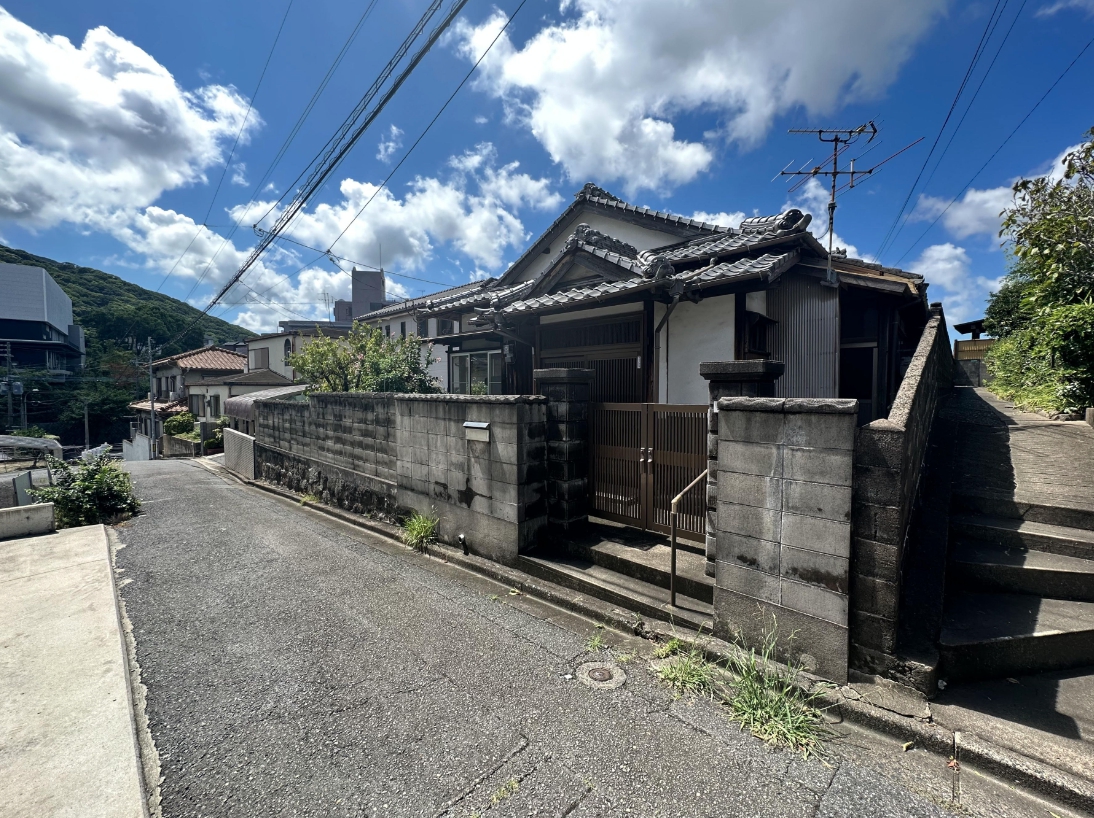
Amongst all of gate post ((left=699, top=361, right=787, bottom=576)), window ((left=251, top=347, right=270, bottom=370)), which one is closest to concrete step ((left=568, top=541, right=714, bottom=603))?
gate post ((left=699, top=361, right=787, bottom=576))

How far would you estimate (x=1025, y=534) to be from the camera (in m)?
3.66

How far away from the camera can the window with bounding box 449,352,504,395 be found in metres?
10.4

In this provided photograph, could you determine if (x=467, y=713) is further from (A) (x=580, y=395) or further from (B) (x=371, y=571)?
(A) (x=580, y=395)

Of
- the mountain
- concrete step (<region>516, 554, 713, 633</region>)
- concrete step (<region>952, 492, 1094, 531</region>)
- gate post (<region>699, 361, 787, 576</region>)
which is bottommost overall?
concrete step (<region>516, 554, 713, 633</region>)

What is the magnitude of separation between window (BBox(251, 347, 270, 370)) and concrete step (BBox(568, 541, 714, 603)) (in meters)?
30.0

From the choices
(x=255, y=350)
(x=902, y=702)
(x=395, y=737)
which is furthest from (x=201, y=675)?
(x=255, y=350)

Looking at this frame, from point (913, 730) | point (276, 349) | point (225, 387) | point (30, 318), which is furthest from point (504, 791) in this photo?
point (30, 318)

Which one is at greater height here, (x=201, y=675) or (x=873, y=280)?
(x=873, y=280)

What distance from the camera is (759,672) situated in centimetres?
302

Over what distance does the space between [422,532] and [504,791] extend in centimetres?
392

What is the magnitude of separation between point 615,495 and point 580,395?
3.98 feet

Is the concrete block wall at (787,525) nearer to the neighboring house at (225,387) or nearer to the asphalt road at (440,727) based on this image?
the asphalt road at (440,727)

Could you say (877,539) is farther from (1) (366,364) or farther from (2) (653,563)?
(1) (366,364)

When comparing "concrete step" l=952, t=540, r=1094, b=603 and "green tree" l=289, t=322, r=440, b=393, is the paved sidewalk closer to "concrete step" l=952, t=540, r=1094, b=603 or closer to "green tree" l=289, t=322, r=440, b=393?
"green tree" l=289, t=322, r=440, b=393
